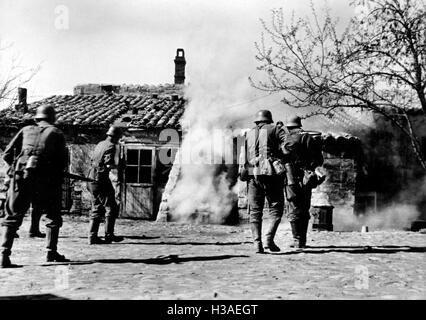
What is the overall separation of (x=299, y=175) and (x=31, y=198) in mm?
3832

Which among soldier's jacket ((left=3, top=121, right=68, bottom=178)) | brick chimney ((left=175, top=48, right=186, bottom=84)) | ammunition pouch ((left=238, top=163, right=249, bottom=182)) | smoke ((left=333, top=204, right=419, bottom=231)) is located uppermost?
brick chimney ((left=175, top=48, right=186, bottom=84))

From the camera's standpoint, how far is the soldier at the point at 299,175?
284 inches

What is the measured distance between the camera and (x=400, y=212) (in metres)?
14.6

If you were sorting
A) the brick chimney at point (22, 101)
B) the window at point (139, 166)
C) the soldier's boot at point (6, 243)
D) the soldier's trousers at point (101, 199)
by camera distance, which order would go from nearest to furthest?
the soldier's boot at point (6, 243), the soldier's trousers at point (101, 199), the window at point (139, 166), the brick chimney at point (22, 101)

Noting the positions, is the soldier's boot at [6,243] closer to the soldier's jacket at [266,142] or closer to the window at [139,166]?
the soldier's jacket at [266,142]

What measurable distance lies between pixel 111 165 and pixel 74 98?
1213cm

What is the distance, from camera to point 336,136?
1327 cm

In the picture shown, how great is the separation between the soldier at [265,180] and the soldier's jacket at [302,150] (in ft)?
1.08

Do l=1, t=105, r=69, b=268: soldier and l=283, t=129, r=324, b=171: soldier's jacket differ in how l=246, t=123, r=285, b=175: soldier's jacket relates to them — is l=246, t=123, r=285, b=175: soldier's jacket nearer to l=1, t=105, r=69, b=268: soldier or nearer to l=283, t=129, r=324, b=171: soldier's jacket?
l=283, t=129, r=324, b=171: soldier's jacket

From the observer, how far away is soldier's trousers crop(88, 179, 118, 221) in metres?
7.88

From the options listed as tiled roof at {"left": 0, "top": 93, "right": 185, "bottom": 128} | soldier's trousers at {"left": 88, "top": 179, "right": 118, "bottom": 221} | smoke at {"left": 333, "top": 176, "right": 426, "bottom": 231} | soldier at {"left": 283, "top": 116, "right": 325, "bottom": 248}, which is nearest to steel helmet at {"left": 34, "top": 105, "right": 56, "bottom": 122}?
soldier's trousers at {"left": 88, "top": 179, "right": 118, "bottom": 221}

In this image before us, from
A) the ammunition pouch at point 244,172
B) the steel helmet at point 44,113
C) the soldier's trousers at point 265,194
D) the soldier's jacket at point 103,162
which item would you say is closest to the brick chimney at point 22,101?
the soldier's jacket at point 103,162
